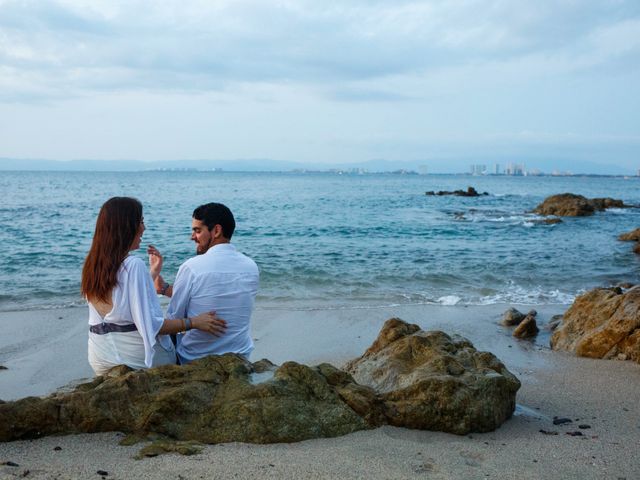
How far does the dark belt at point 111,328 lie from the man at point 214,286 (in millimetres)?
397

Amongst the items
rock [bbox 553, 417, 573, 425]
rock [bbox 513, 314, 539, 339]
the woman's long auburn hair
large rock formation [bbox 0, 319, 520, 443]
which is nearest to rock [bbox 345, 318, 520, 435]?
large rock formation [bbox 0, 319, 520, 443]

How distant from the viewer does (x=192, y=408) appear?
4070 mm

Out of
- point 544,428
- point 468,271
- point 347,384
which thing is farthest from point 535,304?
point 347,384

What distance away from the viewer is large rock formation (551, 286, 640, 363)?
763cm

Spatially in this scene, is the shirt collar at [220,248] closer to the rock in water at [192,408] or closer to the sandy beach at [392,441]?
the rock in water at [192,408]

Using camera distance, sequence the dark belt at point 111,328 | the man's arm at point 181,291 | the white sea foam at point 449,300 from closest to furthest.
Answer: the dark belt at point 111,328
the man's arm at point 181,291
the white sea foam at point 449,300

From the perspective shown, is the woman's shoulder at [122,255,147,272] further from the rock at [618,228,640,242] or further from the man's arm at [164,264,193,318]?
the rock at [618,228,640,242]

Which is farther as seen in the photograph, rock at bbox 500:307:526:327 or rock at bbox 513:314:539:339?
rock at bbox 500:307:526:327

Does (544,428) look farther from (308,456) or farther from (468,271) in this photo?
(468,271)

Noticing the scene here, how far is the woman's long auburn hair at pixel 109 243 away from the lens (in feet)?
13.5

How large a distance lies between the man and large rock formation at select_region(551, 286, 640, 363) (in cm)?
505

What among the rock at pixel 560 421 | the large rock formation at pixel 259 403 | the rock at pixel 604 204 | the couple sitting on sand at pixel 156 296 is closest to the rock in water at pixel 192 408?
the large rock formation at pixel 259 403

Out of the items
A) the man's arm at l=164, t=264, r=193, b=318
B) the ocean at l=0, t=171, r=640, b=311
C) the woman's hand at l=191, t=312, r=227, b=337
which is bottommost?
the ocean at l=0, t=171, r=640, b=311

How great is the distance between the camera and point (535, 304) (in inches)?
466
